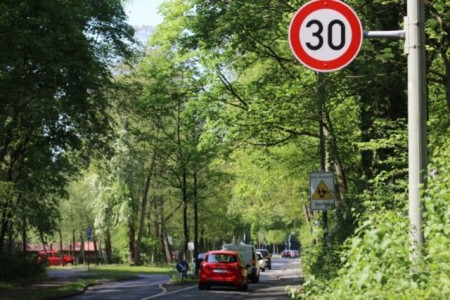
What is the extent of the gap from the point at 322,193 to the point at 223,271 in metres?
11.0

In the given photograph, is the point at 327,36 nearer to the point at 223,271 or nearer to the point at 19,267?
the point at 223,271

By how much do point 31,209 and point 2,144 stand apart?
7739mm

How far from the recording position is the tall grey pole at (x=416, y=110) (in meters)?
6.30

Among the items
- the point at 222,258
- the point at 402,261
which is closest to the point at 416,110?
the point at 402,261

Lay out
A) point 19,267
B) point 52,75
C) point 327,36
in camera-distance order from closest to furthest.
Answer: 1. point 327,36
2. point 52,75
3. point 19,267

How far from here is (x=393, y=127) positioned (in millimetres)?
15789

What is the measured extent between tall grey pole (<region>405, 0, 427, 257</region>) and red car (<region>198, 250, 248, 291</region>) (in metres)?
21.2

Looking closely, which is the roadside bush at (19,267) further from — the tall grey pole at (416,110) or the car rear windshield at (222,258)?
the tall grey pole at (416,110)

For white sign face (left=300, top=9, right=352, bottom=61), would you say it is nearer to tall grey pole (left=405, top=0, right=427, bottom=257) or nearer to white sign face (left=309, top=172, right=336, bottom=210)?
tall grey pole (left=405, top=0, right=427, bottom=257)

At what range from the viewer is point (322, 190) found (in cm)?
1725

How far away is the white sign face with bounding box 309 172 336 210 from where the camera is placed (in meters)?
17.1

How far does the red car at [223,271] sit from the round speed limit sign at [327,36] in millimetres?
21318

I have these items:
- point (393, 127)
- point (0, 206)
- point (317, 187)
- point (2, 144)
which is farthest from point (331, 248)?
point (0, 206)

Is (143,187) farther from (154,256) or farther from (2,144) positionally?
(2,144)
